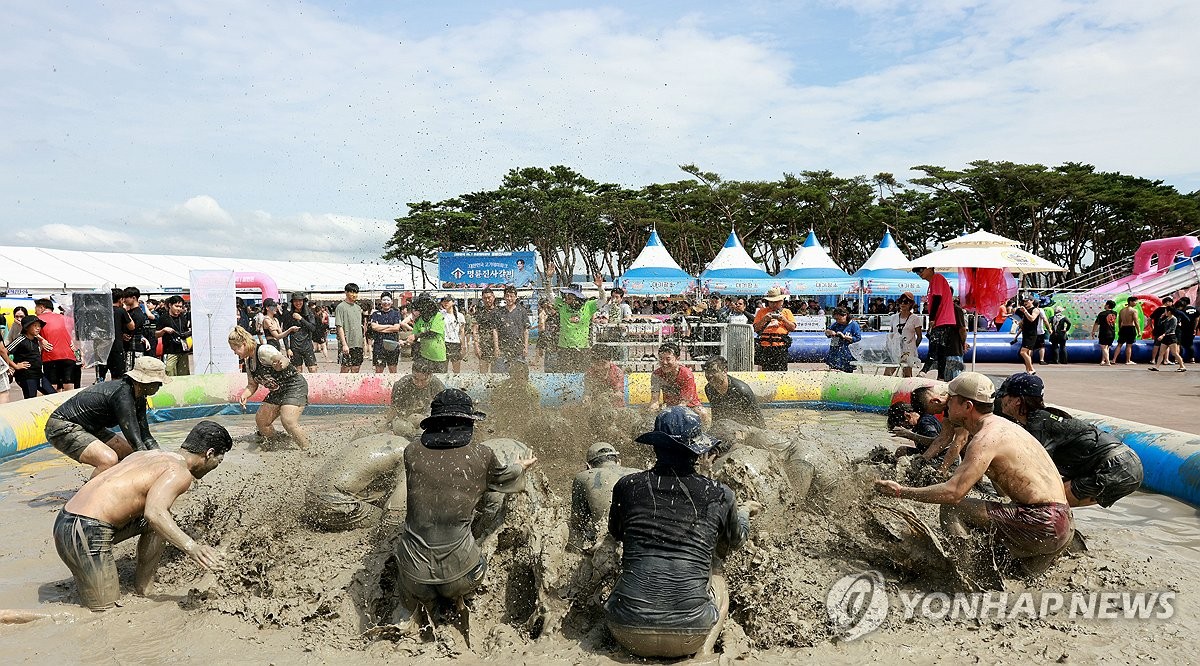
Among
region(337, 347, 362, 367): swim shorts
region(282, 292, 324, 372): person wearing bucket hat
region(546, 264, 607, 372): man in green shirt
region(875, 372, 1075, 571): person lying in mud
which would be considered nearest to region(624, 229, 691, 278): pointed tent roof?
region(282, 292, 324, 372): person wearing bucket hat

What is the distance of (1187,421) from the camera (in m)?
9.31

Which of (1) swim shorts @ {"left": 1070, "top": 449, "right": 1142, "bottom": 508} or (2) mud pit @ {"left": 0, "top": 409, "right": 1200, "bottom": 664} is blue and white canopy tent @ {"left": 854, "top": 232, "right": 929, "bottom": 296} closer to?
Result: (2) mud pit @ {"left": 0, "top": 409, "right": 1200, "bottom": 664}

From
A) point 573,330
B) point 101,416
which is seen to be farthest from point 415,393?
point 101,416

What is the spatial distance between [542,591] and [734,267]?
23.6m

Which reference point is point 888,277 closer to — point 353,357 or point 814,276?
point 814,276

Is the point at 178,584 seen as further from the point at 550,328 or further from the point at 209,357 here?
the point at 209,357

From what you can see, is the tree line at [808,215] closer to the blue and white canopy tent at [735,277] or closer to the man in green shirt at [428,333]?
the blue and white canopy tent at [735,277]

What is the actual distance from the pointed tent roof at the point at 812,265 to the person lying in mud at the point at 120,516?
80.9 feet

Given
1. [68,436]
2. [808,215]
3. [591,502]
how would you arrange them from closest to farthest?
[591,502], [68,436], [808,215]

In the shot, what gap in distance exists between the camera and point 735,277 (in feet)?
86.5

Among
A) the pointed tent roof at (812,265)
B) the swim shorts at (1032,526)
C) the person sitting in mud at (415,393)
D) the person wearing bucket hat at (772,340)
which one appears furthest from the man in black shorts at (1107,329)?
the person sitting in mud at (415,393)

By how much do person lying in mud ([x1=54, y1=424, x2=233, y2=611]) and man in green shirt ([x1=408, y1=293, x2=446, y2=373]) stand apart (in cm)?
564

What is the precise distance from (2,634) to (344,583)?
1.76 m

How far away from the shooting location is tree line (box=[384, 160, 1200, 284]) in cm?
3803
